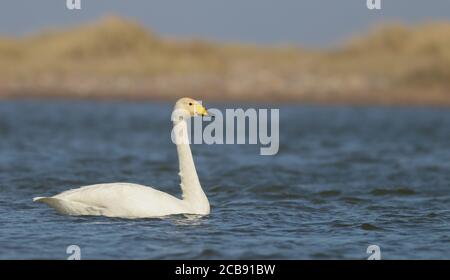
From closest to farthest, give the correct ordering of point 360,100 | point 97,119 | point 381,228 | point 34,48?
point 381,228
point 97,119
point 360,100
point 34,48

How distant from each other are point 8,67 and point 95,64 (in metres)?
4.45

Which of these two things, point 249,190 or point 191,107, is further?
point 249,190

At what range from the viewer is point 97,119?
38.0 metres

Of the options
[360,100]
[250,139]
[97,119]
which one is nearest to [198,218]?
[250,139]

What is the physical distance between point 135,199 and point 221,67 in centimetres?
4206

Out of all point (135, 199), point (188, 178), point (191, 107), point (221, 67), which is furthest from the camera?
point (221, 67)

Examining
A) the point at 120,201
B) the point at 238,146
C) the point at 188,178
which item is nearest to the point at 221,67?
the point at 238,146

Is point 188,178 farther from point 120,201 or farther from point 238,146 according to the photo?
point 238,146

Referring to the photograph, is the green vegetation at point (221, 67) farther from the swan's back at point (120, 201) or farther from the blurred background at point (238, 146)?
the swan's back at point (120, 201)

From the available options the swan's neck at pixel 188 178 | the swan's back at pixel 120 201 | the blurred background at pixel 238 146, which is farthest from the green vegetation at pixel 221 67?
the swan's back at pixel 120 201

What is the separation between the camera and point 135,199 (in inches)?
487

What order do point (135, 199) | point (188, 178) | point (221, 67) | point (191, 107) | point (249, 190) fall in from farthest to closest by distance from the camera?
point (221, 67) → point (249, 190) → point (188, 178) → point (191, 107) → point (135, 199)

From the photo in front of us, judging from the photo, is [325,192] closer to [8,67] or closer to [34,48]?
[8,67]

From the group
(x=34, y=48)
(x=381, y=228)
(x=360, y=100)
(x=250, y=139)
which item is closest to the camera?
(x=381, y=228)
